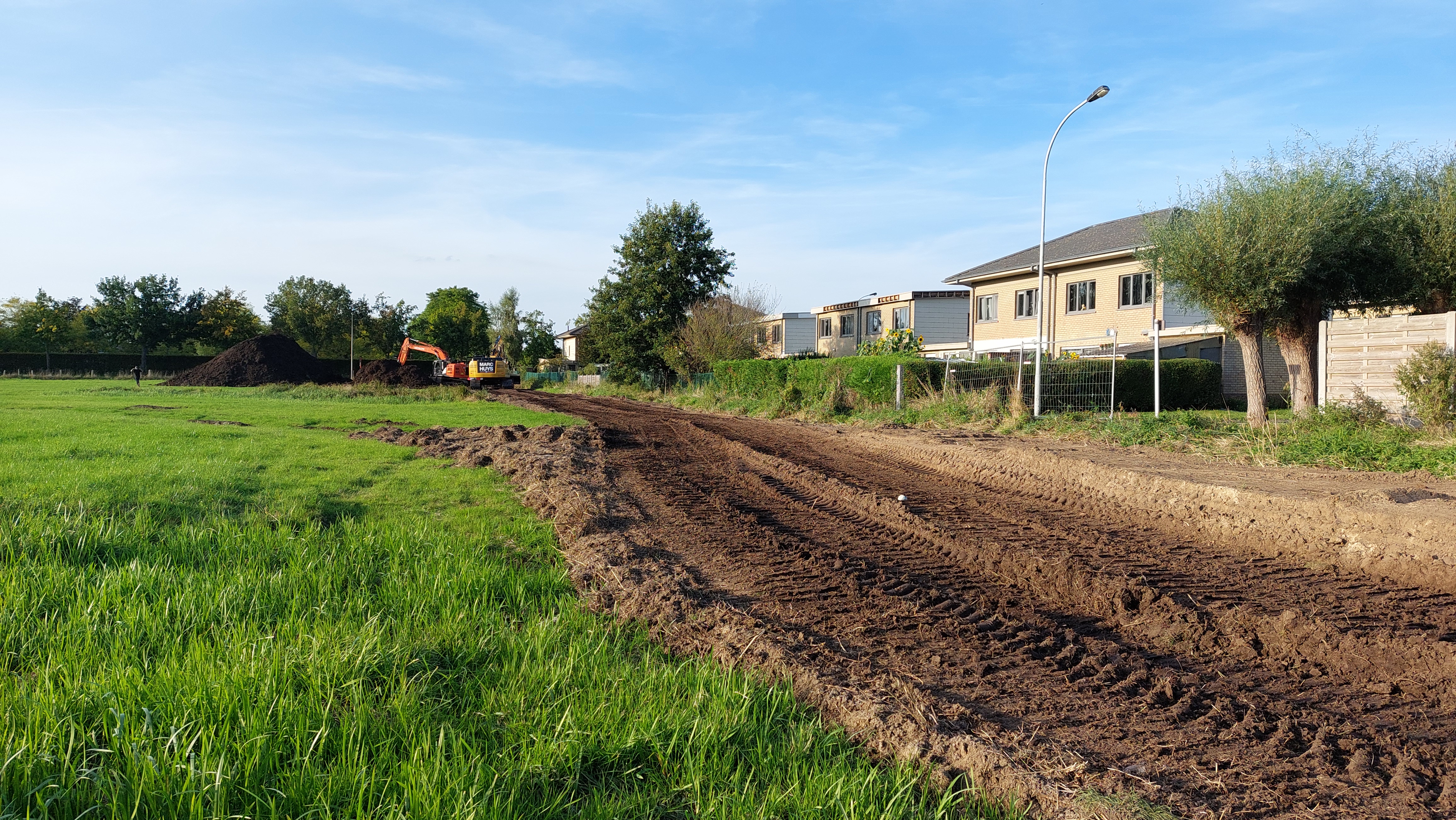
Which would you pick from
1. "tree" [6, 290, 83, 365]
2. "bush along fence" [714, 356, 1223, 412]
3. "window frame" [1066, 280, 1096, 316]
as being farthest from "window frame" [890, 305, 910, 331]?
"tree" [6, 290, 83, 365]

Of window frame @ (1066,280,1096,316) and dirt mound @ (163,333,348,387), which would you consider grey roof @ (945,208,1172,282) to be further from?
dirt mound @ (163,333,348,387)

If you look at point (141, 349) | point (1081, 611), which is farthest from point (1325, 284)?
point (141, 349)

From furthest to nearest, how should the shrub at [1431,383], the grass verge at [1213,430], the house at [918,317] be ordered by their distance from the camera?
the house at [918,317] → the shrub at [1431,383] → the grass verge at [1213,430]

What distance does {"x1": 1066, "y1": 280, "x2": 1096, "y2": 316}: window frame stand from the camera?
30.2 m

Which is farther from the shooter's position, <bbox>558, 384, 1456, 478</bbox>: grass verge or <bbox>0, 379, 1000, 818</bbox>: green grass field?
<bbox>558, 384, 1456, 478</bbox>: grass verge

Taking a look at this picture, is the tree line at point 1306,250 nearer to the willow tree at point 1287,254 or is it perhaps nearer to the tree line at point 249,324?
the willow tree at point 1287,254

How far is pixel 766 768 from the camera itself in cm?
308

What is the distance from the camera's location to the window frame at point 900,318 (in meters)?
40.0

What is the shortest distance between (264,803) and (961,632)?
3852 millimetres

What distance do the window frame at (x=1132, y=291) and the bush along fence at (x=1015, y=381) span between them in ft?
13.1

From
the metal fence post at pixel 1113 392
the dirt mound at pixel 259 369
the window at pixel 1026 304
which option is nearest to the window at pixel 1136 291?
the window at pixel 1026 304

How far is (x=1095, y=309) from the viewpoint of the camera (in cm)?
3014

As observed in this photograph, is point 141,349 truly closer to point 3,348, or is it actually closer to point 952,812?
point 3,348

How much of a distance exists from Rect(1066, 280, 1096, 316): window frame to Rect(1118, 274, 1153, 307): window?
3.88ft
